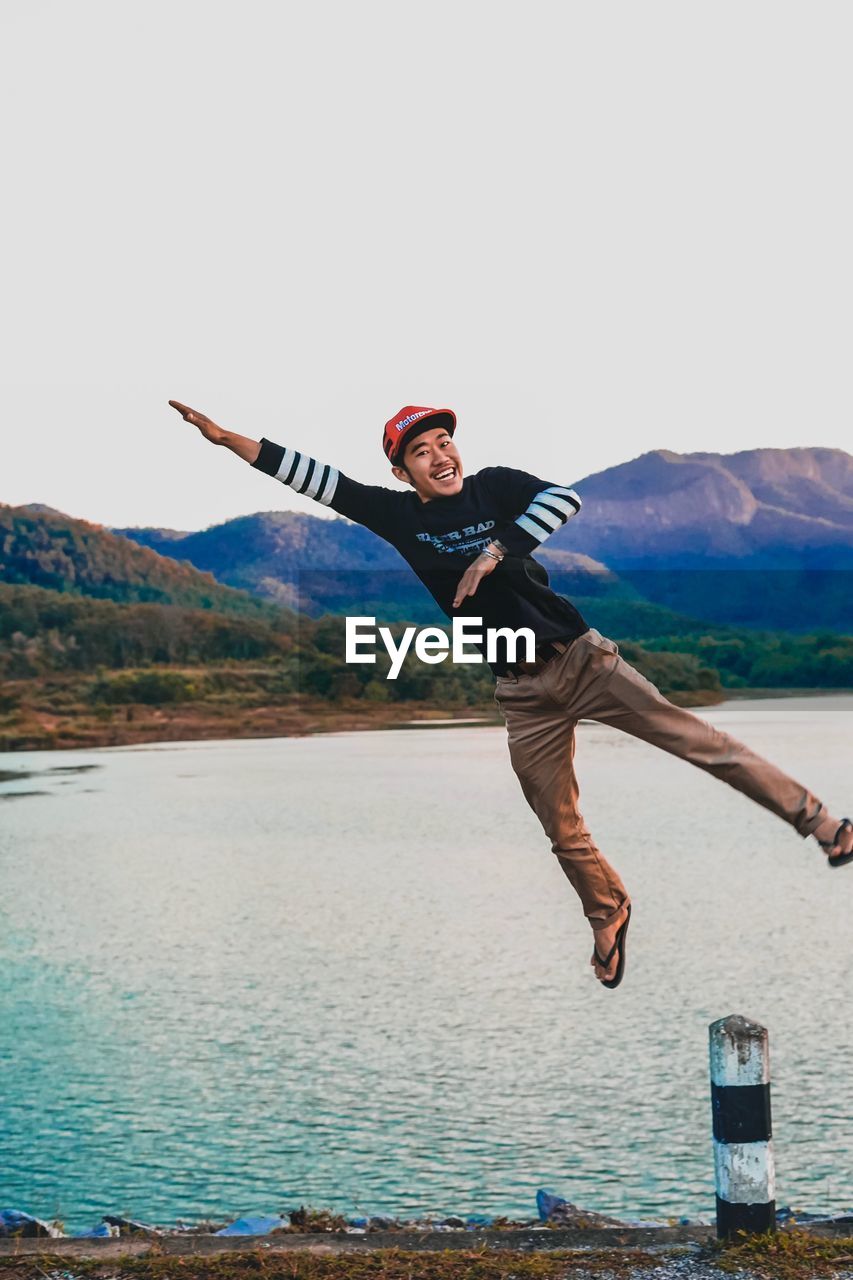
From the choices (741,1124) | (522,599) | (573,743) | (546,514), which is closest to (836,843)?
(573,743)

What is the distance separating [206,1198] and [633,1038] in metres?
7.41

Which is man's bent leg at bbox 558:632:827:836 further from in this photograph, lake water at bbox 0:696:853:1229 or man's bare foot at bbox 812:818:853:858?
lake water at bbox 0:696:853:1229

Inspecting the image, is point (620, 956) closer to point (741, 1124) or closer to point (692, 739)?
point (692, 739)

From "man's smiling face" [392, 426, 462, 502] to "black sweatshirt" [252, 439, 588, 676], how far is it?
46 mm

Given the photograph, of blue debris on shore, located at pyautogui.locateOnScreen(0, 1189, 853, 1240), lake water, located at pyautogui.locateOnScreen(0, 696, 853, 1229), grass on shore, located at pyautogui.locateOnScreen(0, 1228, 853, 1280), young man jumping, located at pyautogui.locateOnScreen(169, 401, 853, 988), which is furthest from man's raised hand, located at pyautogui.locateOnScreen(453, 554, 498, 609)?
lake water, located at pyautogui.locateOnScreen(0, 696, 853, 1229)

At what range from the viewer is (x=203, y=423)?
529 centimetres

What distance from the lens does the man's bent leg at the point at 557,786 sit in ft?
17.9

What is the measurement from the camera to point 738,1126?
642 cm

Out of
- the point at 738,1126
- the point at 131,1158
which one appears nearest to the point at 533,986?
the point at 131,1158

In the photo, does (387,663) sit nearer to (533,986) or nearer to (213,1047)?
(213,1047)

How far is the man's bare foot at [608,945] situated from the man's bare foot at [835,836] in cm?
92

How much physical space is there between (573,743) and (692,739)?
492 millimetres

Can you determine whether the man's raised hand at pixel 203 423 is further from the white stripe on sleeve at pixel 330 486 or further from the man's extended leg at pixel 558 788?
the man's extended leg at pixel 558 788

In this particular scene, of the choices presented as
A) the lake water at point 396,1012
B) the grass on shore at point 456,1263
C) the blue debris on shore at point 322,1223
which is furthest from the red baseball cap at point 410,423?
the lake water at point 396,1012
